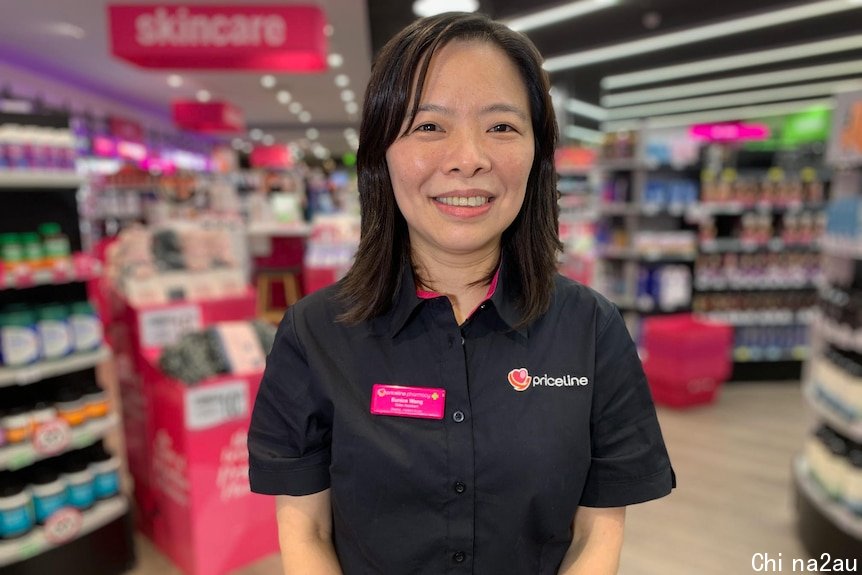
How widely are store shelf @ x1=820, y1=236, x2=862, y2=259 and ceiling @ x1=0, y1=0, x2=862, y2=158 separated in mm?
5413

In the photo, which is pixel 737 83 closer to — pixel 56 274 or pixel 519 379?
pixel 56 274

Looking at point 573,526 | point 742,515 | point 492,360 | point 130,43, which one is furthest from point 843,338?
point 130,43

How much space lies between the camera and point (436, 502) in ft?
3.28

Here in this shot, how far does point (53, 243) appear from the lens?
8.34ft

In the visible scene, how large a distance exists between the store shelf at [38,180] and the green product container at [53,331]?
0.54 metres

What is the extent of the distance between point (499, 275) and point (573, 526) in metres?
0.52

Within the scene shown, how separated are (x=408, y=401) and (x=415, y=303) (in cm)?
18

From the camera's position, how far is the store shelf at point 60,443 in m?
2.36

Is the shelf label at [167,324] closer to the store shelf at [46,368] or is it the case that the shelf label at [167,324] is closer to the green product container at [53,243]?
the store shelf at [46,368]

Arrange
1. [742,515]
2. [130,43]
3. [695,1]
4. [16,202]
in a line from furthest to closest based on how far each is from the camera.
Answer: [695,1]
[130,43]
[742,515]
[16,202]

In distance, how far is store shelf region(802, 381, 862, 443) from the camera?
264cm

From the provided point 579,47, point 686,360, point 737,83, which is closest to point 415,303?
point 686,360

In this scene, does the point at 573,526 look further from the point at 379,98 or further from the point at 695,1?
the point at 695,1

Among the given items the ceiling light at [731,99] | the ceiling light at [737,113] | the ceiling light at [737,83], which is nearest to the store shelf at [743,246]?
the ceiling light at [737,83]
